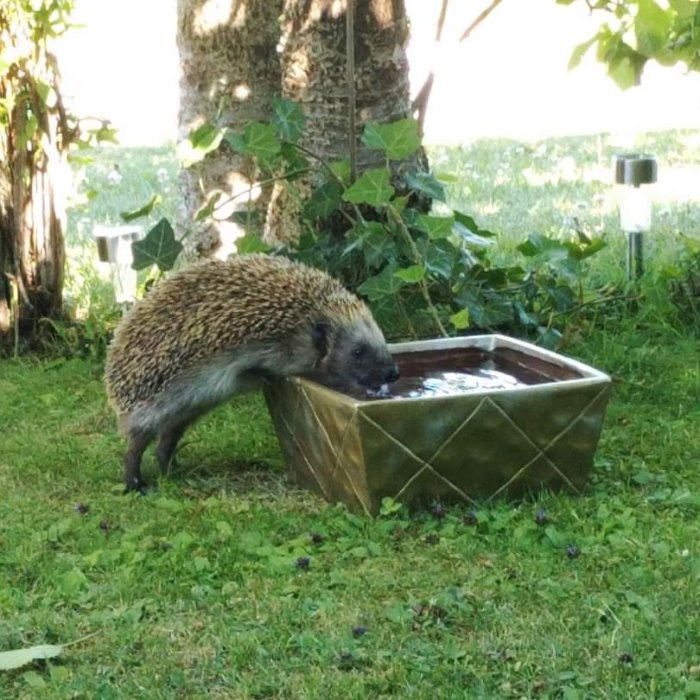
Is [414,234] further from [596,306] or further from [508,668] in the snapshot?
[508,668]

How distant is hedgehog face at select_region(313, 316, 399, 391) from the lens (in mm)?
5141

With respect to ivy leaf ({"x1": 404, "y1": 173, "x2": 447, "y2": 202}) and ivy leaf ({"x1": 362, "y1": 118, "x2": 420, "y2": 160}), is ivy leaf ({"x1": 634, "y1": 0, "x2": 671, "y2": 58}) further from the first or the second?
ivy leaf ({"x1": 404, "y1": 173, "x2": 447, "y2": 202})

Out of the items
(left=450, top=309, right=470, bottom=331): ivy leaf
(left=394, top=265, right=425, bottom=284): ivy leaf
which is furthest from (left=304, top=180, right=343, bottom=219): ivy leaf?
(left=450, top=309, right=470, bottom=331): ivy leaf

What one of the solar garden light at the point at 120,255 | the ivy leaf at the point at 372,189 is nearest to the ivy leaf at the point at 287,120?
the ivy leaf at the point at 372,189

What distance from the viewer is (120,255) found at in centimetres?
689

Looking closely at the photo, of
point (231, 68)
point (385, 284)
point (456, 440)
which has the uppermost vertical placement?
point (231, 68)

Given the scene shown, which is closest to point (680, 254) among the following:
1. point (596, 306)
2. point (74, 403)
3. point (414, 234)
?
point (596, 306)

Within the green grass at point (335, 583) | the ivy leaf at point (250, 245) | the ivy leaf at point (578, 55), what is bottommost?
the green grass at point (335, 583)

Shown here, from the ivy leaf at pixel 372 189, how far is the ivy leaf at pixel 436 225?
19 centimetres

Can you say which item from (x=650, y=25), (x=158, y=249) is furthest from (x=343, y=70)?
(x=650, y=25)

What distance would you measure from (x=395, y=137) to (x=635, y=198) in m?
2.16

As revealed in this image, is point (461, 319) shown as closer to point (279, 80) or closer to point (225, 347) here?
point (225, 347)

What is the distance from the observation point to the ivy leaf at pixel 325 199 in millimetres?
5805

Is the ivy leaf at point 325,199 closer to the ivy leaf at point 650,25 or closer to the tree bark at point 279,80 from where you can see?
the tree bark at point 279,80
